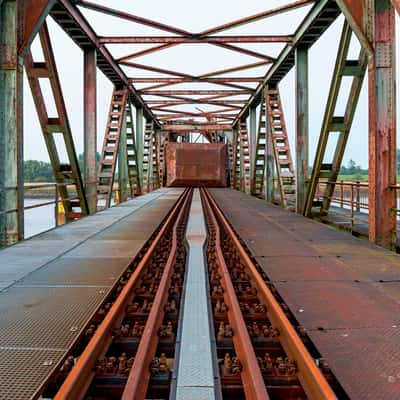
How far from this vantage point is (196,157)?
97.7 ft

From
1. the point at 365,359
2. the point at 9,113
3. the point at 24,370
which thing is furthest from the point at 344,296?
the point at 9,113

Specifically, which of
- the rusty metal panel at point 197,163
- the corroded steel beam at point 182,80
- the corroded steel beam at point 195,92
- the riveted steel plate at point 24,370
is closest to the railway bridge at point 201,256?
the riveted steel plate at point 24,370

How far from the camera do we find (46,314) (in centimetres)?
366

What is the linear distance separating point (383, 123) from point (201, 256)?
3.81 meters

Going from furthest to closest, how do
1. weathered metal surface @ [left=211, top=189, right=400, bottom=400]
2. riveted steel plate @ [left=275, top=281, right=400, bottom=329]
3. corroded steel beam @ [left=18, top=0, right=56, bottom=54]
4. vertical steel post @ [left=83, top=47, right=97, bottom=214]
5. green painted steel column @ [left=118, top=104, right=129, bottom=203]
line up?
green painted steel column @ [left=118, top=104, right=129, bottom=203]
vertical steel post @ [left=83, top=47, right=97, bottom=214]
corroded steel beam @ [left=18, top=0, right=56, bottom=54]
riveted steel plate @ [left=275, top=281, right=400, bottom=329]
weathered metal surface @ [left=211, top=189, right=400, bottom=400]

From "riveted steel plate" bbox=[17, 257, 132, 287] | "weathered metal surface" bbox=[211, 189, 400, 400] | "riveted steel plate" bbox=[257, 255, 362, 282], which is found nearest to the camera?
"weathered metal surface" bbox=[211, 189, 400, 400]

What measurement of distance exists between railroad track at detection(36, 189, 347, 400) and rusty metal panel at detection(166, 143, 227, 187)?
81.7 feet

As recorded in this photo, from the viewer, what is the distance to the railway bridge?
270cm

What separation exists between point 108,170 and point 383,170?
10855 mm

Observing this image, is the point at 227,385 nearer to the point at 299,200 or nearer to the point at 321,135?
the point at 321,135

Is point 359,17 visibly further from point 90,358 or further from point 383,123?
point 90,358

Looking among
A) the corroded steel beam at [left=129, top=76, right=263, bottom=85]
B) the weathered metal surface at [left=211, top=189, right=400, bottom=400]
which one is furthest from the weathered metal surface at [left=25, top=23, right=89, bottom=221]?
the corroded steel beam at [left=129, top=76, right=263, bottom=85]

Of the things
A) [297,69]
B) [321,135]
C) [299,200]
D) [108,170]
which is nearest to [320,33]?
[297,69]

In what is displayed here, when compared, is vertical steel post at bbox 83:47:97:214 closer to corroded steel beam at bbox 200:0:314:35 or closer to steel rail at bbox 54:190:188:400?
corroded steel beam at bbox 200:0:314:35
